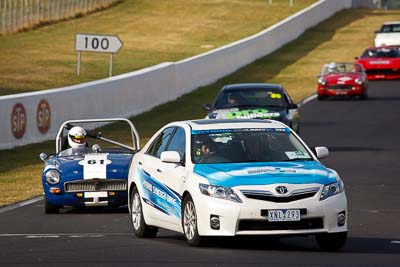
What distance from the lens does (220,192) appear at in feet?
42.8

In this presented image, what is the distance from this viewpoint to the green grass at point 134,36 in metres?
50.2

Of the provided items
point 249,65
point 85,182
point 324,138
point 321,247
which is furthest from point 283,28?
point 321,247

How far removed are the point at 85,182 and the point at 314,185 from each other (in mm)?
6153

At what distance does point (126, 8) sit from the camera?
270ft

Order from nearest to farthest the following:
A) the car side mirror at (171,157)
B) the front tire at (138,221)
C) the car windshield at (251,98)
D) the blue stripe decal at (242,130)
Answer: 1. the car side mirror at (171,157)
2. the blue stripe decal at (242,130)
3. the front tire at (138,221)
4. the car windshield at (251,98)

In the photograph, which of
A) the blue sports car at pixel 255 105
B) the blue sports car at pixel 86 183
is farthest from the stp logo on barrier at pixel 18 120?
the blue sports car at pixel 86 183

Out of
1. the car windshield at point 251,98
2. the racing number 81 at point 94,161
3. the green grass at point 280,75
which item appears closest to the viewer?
the racing number 81 at point 94,161

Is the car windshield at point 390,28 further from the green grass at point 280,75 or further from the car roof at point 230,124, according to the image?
the car roof at point 230,124

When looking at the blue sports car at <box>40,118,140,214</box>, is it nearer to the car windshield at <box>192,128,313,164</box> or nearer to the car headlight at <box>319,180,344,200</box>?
the car windshield at <box>192,128,313,164</box>

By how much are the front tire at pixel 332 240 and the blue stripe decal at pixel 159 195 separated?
1503mm

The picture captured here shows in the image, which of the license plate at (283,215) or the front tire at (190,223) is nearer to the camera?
the license plate at (283,215)

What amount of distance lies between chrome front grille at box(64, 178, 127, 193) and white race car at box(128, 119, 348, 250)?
3.24 metres

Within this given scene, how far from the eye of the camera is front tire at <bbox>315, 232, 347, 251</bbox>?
43.1 feet

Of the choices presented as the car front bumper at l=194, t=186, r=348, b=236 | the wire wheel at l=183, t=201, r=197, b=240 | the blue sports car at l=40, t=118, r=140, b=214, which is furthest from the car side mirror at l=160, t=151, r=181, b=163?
the blue sports car at l=40, t=118, r=140, b=214
